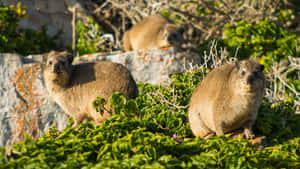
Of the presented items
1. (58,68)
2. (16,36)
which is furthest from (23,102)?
(16,36)

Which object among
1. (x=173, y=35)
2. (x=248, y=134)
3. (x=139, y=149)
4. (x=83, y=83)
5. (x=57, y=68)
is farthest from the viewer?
(x=173, y=35)

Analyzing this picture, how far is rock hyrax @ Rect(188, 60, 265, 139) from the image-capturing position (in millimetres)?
3434

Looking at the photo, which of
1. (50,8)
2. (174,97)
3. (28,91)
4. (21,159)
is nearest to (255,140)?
(174,97)

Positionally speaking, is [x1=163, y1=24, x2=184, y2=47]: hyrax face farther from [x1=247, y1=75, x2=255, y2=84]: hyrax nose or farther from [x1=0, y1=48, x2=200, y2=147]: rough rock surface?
[x1=247, y1=75, x2=255, y2=84]: hyrax nose

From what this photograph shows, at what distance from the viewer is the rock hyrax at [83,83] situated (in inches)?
185

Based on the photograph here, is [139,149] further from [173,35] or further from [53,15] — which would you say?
[53,15]

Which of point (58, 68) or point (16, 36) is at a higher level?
point (16, 36)

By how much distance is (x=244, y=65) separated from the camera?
11.3ft

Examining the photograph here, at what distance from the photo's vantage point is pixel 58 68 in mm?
4793

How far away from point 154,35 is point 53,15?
289cm

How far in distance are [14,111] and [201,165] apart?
4.51 metres

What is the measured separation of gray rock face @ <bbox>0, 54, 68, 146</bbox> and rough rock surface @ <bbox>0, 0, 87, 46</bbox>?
8.18ft

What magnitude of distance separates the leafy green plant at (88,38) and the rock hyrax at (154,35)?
2.58 ft

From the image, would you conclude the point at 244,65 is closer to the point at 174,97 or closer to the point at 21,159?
the point at 174,97
